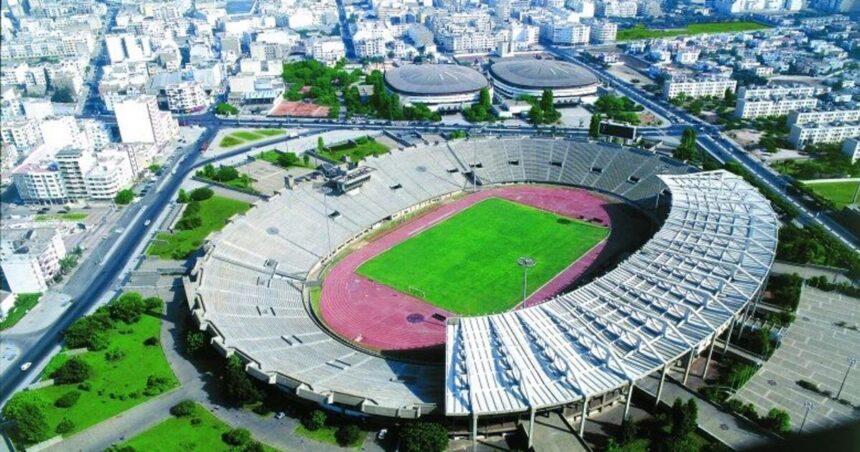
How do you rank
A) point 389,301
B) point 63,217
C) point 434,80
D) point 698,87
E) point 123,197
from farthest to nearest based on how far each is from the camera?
point 698,87, point 434,80, point 123,197, point 63,217, point 389,301

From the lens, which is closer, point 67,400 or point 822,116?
point 67,400

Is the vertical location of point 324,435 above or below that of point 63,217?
below

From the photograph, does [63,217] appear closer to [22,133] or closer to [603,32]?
[22,133]

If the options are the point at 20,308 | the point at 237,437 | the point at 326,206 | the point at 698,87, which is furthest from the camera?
the point at 698,87

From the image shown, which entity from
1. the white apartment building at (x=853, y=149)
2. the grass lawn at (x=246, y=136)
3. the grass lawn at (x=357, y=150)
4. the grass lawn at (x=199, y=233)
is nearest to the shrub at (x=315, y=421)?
the grass lawn at (x=199, y=233)

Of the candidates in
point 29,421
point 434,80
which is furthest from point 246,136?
point 29,421

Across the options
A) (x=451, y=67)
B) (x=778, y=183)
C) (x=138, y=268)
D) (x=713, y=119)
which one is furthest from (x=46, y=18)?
(x=778, y=183)

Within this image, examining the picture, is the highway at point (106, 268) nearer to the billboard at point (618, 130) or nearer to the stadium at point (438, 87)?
the stadium at point (438, 87)

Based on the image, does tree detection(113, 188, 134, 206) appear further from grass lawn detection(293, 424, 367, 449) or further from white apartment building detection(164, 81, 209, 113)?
grass lawn detection(293, 424, 367, 449)
